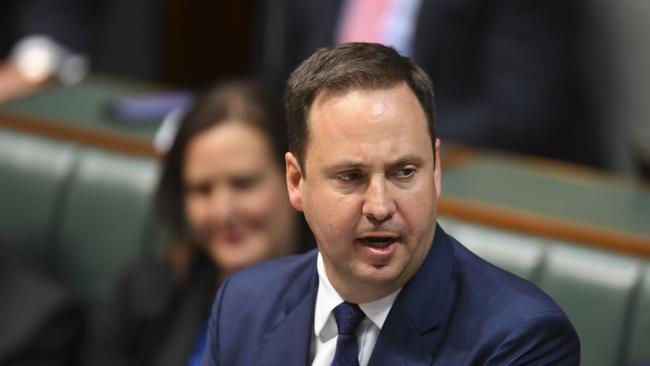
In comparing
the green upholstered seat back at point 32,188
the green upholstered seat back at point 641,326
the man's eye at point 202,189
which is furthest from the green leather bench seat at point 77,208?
the green upholstered seat back at point 641,326

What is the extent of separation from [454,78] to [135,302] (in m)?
0.95

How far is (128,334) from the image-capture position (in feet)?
6.79

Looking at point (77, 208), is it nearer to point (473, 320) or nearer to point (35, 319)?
point (35, 319)

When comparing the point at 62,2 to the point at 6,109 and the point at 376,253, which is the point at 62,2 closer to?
the point at 6,109

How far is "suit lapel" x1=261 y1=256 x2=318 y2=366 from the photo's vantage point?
0.93 metres

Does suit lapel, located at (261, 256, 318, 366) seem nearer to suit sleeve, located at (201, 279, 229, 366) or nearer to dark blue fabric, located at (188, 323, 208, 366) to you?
suit sleeve, located at (201, 279, 229, 366)

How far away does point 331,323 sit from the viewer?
942mm

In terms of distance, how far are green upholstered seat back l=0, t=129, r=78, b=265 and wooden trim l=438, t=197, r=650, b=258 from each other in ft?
2.84

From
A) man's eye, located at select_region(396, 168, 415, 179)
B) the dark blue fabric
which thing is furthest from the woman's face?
man's eye, located at select_region(396, 168, 415, 179)

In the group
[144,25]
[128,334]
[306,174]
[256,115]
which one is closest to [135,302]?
[128,334]

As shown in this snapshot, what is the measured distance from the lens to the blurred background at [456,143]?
1.75 metres

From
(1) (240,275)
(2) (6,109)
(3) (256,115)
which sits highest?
(1) (240,275)

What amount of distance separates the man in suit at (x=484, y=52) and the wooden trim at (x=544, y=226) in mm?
637

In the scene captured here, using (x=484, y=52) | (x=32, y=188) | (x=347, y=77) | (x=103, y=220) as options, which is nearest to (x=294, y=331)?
(x=347, y=77)
